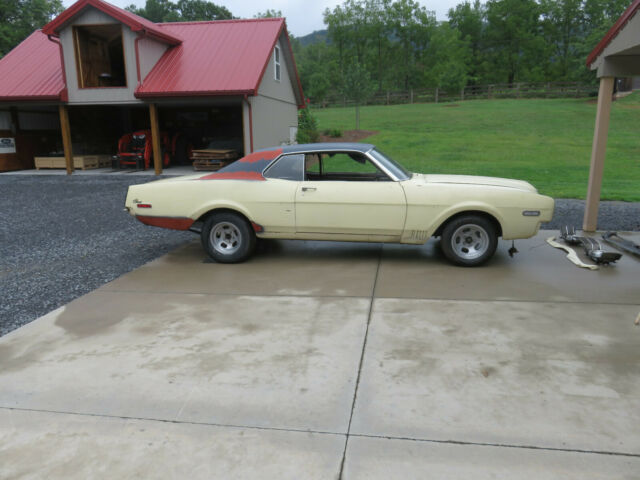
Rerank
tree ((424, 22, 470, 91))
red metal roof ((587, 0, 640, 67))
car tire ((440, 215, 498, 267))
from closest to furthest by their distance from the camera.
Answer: car tire ((440, 215, 498, 267)), red metal roof ((587, 0, 640, 67)), tree ((424, 22, 470, 91))

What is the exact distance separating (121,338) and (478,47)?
258 feet

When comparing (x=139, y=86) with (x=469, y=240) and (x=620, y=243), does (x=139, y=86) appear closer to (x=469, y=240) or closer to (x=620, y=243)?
(x=469, y=240)

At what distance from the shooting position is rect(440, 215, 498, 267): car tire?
243 inches

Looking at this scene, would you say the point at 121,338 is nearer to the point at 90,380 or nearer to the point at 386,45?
the point at 90,380

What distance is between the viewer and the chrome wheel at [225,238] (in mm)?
6590

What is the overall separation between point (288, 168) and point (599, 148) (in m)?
5.08

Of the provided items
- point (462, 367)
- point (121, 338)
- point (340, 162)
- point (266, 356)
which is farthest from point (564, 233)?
point (340, 162)

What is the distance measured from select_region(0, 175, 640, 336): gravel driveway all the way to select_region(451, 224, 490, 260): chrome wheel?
3.47 metres

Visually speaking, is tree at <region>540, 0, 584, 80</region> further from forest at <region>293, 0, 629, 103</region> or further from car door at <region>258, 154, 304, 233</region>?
car door at <region>258, 154, 304, 233</region>

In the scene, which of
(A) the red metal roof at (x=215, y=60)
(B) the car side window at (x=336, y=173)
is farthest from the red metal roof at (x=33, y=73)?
(B) the car side window at (x=336, y=173)

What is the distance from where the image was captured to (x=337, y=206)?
6.25 meters

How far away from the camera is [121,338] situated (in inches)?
168

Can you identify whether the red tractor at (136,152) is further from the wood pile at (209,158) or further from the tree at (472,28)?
the tree at (472,28)

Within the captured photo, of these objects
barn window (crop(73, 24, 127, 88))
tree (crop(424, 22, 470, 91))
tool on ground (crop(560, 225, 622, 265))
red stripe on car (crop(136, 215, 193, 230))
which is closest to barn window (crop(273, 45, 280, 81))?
barn window (crop(73, 24, 127, 88))
